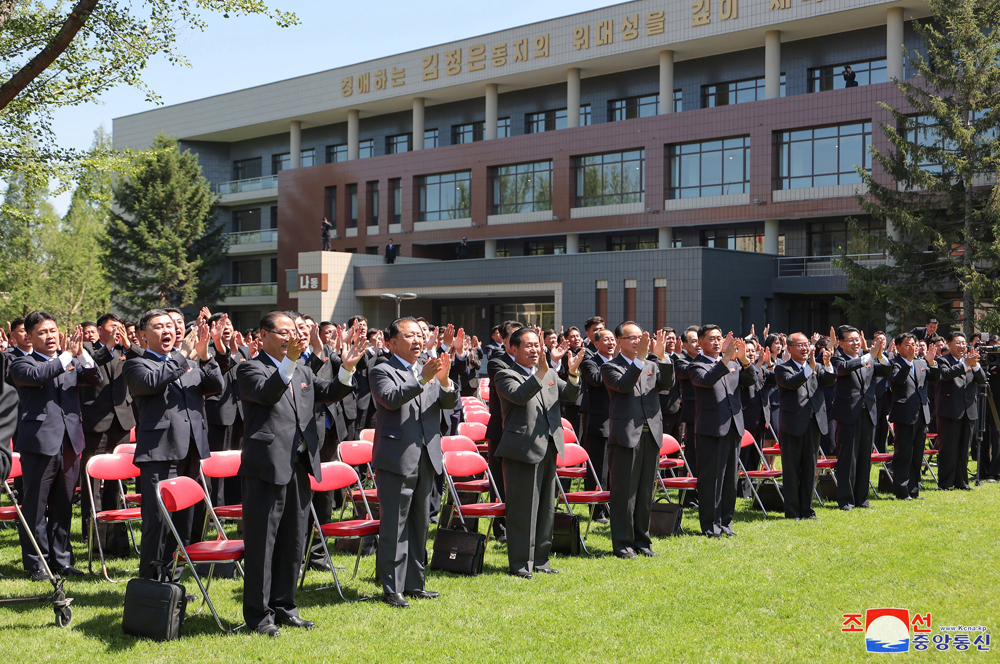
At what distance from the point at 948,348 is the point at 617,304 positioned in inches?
754

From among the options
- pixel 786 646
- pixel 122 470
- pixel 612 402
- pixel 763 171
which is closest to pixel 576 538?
pixel 612 402

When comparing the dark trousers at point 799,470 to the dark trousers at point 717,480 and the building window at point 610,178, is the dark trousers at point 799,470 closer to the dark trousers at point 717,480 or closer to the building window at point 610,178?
the dark trousers at point 717,480

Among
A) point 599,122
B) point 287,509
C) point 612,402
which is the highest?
point 599,122

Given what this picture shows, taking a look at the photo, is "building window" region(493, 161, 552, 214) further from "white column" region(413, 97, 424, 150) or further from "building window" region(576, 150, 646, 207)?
"white column" region(413, 97, 424, 150)

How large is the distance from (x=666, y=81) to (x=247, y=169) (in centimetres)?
2862

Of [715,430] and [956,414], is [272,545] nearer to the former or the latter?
[715,430]

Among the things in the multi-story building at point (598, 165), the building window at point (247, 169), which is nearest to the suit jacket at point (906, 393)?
the multi-story building at point (598, 165)

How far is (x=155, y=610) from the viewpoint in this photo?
5445 millimetres

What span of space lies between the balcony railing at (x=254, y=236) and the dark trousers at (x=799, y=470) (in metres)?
43.3

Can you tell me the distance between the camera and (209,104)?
51219mm

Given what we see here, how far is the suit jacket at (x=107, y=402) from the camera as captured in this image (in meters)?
8.23

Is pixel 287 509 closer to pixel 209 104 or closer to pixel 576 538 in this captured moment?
pixel 576 538

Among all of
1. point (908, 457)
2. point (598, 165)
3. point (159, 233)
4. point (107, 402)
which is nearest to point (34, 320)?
point (107, 402)

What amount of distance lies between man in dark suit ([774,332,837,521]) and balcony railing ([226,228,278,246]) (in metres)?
43.2
